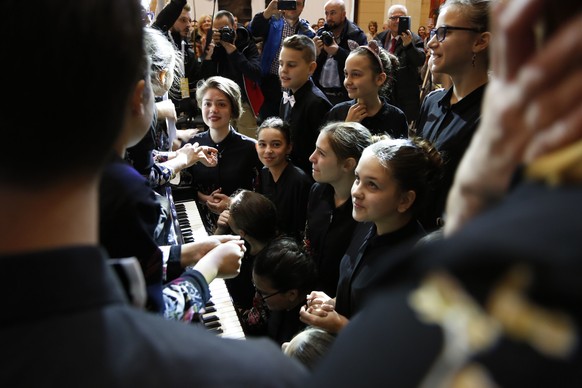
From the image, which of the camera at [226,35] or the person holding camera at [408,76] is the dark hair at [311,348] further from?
the person holding camera at [408,76]

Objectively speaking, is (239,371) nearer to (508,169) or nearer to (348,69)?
(508,169)

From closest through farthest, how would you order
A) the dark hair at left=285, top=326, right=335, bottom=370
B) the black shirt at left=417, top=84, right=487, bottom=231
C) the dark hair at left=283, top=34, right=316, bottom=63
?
1. the dark hair at left=285, top=326, right=335, bottom=370
2. the black shirt at left=417, top=84, right=487, bottom=231
3. the dark hair at left=283, top=34, right=316, bottom=63

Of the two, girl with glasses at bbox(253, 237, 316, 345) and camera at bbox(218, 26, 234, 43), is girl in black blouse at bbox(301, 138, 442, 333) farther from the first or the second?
camera at bbox(218, 26, 234, 43)

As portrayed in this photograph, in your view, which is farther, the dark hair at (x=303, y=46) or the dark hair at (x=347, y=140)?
the dark hair at (x=303, y=46)

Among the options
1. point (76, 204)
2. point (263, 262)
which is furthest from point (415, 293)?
point (263, 262)

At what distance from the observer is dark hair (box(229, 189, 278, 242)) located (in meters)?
2.34

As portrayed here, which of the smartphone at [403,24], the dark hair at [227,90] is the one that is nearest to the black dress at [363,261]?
the dark hair at [227,90]

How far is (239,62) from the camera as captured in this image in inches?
171

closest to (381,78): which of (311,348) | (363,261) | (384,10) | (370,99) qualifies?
(370,99)

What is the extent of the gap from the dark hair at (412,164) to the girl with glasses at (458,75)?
0.14 metres

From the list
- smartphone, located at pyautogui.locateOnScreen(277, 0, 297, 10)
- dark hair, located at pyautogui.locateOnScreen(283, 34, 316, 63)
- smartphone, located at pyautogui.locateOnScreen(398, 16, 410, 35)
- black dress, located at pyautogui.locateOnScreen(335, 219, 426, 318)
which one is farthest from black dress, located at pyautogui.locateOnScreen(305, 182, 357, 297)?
smartphone, located at pyautogui.locateOnScreen(398, 16, 410, 35)

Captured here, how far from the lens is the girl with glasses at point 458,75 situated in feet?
6.27

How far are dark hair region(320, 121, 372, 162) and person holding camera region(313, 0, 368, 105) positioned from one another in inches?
73.3

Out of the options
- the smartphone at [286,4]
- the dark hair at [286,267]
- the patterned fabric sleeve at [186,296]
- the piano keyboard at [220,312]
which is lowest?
the piano keyboard at [220,312]
